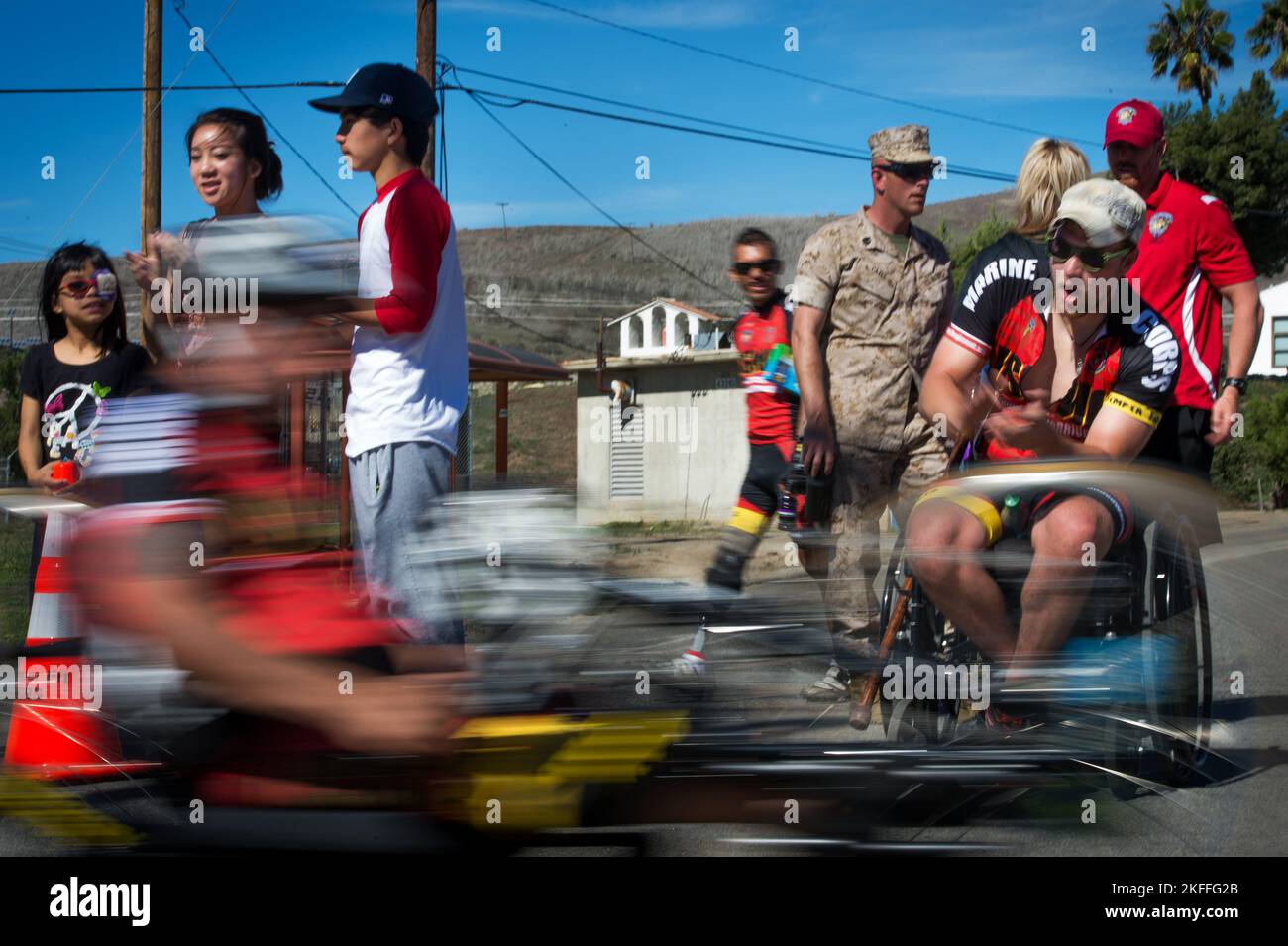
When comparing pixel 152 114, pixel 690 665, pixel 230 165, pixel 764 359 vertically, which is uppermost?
pixel 152 114

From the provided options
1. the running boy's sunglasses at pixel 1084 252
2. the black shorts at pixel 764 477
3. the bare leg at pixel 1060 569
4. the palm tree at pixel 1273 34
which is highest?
the palm tree at pixel 1273 34

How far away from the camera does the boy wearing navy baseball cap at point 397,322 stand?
317cm

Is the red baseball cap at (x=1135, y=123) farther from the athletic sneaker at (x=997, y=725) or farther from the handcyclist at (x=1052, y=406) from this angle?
the athletic sneaker at (x=997, y=725)

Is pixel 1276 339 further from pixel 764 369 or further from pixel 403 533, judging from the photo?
pixel 403 533

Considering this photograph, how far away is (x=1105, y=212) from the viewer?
11.0ft

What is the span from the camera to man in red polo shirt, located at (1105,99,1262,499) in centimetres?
451

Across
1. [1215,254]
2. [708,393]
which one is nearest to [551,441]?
[708,393]

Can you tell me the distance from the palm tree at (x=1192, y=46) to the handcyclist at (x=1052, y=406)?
3336 centimetres

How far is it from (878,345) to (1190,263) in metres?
1.21

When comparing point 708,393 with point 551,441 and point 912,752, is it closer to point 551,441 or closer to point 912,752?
point 551,441

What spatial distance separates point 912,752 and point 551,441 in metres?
40.3

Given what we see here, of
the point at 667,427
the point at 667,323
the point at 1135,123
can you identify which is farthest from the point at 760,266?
the point at 667,323

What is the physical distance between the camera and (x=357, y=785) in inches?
84.9

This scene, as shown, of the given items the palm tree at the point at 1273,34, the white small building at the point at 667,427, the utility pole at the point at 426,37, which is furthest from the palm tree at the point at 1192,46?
the utility pole at the point at 426,37
